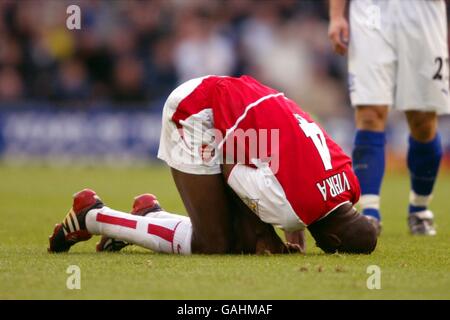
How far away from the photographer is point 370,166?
244 inches

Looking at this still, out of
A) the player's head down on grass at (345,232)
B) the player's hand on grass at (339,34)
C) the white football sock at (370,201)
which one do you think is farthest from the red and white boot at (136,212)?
the player's hand on grass at (339,34)

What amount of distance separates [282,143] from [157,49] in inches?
427

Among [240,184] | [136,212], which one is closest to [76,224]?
[136,212]

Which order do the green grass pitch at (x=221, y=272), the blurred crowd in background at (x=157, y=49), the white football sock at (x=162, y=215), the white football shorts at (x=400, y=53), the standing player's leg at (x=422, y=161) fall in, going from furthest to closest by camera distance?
the blurred crowd in background at (x=157, y=49) → the standing player's leg at (x=422, y=161) → the white football shorts at (x=400, y=53) → the white football sock at (x=162, y=215) → the green grass pitch at (x=221, y=272)

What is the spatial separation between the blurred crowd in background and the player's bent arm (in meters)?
7.71

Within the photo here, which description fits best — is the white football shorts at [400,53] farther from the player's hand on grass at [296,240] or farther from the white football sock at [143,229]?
the white football sock at [143,229]

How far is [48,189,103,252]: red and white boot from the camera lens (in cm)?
477

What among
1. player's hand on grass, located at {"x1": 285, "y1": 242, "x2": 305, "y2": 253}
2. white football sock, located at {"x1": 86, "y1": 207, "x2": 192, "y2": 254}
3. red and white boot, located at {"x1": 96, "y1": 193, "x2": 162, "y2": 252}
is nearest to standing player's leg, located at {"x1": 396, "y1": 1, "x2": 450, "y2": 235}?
player's hand on grass, located at {"x1": 285, "y1": 242, "x2": 305, "y2": 253}

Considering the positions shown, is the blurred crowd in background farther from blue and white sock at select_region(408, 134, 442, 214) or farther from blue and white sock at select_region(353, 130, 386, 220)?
blue and white sock at select_region(353, 130, 386, 220)

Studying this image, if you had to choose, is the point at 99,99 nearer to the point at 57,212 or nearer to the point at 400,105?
the point at 57,212

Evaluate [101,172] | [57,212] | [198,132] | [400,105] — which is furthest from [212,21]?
[198,132]

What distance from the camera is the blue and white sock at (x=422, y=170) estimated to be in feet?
21.6

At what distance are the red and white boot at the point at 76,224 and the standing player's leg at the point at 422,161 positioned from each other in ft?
8.08

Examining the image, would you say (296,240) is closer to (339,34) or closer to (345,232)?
(345,232)
